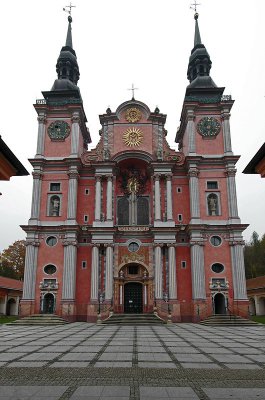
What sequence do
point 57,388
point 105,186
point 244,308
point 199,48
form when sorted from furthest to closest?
point 199,48, point 105,186, point 244,308, point 57,388

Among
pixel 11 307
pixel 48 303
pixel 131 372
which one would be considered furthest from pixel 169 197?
pixel 11 307

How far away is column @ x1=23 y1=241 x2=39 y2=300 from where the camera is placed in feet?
100.0

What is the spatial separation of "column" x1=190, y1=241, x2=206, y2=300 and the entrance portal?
4853 mm

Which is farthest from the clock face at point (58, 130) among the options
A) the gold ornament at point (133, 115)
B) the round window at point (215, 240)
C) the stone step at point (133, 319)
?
the stone step at point (133, 319)

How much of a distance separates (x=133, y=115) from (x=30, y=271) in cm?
1689

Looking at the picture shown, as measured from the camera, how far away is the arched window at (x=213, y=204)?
32.7 meters

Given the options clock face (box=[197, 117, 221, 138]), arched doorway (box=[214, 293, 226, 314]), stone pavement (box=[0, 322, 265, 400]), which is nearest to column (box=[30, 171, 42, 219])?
clock face (box=[197, 117, 221, 138])

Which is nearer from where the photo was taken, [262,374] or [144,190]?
[262,374]

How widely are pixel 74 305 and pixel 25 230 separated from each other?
738cm

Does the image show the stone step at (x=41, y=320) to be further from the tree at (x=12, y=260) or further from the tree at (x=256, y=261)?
the tree at (x=256, y=261)

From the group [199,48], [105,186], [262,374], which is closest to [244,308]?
[105,186]

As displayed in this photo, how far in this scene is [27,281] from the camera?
30.8 meters

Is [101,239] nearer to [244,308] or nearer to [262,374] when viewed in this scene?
[244,308]

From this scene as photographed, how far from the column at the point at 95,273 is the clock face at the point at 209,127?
564 inches
